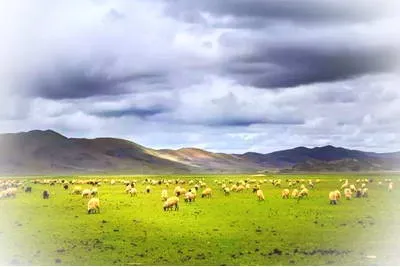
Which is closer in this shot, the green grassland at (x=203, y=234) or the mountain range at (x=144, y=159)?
the green grassland at (x=203, y=234)

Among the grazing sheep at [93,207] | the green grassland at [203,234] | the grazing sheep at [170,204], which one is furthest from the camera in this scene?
the grazing sheep at [170,204]

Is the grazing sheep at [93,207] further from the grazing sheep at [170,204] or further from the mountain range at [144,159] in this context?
the mountain range at [144,159]

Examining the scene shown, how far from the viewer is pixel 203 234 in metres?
29.5

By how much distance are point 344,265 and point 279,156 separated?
65611 millimetres

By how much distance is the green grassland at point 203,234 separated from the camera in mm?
25141

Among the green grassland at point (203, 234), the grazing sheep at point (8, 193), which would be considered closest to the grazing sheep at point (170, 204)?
the green grassland at point (203, 234)

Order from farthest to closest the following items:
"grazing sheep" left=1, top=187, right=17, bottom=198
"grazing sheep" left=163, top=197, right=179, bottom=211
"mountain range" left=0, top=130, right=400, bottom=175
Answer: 1. "mountain range" left=0, top=130, right=400, bottom=175
2. "grazing sheep" left=1, top=187, right=17, bottom=198
3. "grazing sheep" left=163, top=197, right=179, bottom=211

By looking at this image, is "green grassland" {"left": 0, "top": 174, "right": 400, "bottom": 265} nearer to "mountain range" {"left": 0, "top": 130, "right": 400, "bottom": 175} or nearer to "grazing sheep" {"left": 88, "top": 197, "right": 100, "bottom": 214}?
"grazing sheep" {"left": 88, "top": 197, "right": 100, "bottom": 214}

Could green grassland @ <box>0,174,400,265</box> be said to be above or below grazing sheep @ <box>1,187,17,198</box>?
below

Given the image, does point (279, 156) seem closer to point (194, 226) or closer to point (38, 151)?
point (38, 151)

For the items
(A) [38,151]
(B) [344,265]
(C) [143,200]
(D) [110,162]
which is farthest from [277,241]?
(D) [110,162]

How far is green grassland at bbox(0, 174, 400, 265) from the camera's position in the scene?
25.1 m

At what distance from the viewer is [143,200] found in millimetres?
45469

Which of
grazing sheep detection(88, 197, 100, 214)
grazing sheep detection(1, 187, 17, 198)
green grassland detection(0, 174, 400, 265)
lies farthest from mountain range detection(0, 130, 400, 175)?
grazing sheep detection(88, 197, 100, 214)
